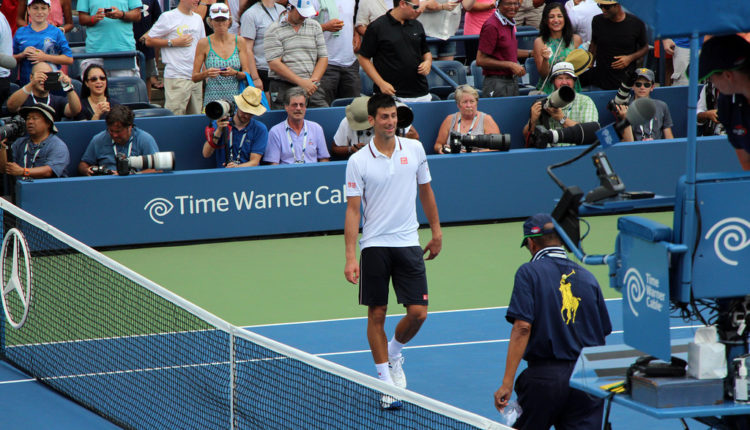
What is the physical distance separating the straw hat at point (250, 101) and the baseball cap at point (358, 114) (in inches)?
42.0

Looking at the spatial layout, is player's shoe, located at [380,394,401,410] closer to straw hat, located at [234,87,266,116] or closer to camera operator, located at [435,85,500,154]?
straw hat, located at [234,87,266,116]

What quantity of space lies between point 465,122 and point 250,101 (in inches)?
111

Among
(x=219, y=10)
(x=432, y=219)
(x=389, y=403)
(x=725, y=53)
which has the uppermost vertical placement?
(x=219, y=10)

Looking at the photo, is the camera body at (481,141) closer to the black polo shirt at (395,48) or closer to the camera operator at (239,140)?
the black polo shirt at (395,48)

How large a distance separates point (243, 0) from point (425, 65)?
116 inches

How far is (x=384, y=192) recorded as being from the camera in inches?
293

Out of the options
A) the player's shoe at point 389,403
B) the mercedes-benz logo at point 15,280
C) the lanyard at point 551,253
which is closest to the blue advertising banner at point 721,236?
the lanyard at point 551,253

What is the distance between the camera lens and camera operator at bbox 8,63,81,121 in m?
12.1

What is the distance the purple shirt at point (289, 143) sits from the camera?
41.8ft

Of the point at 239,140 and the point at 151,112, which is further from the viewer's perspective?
the point at 151,112

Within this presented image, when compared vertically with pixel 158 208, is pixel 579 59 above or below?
above

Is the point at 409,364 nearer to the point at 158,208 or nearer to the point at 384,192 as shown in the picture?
the point at 384,192

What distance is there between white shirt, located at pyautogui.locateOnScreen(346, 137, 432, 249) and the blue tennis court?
1.20 meters

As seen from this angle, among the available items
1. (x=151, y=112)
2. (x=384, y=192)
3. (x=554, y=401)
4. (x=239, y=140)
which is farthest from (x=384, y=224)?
(x=151, y=112)
